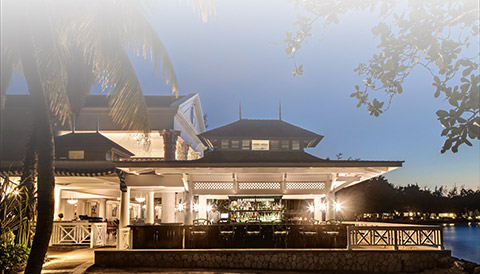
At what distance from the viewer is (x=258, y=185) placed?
19.1 meters

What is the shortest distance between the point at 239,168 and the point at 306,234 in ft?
10.2

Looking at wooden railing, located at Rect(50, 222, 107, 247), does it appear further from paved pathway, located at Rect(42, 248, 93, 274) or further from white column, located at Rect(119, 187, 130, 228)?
white column, located at Rect(119, 187, 130, 228)

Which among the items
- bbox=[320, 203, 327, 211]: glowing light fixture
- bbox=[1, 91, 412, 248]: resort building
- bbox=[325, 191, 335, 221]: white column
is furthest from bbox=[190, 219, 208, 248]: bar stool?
bbox=[320, 203, 327, 211]: glowing light fixture

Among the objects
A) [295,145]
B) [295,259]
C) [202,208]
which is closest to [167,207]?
[202,208]

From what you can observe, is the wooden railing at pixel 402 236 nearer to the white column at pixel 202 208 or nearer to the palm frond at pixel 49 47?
the white column at pixel 202 208

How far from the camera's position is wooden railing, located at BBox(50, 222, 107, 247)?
20.5m

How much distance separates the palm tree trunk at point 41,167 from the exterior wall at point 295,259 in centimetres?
706

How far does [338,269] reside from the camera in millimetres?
15969

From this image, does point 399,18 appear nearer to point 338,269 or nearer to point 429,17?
point 429,17

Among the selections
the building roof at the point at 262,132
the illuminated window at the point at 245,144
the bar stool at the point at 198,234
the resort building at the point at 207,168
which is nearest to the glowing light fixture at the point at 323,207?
the resort building at the point at 207,168

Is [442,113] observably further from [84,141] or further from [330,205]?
[84,141]

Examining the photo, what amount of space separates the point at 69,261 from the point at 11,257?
228 inches

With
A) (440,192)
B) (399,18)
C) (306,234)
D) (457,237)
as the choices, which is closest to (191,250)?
(306,234)

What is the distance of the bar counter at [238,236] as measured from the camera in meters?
16.6
